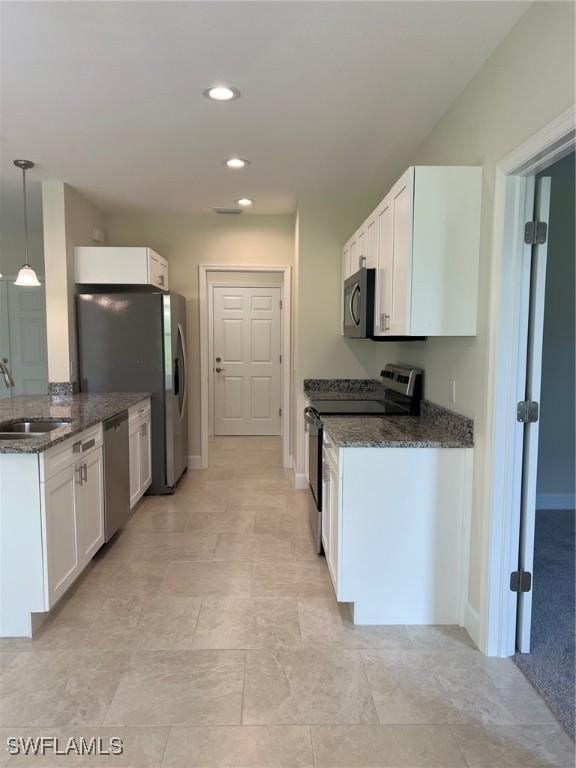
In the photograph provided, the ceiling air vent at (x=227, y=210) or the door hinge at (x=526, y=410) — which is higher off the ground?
the ceiling air vent at (x=227, y=210)

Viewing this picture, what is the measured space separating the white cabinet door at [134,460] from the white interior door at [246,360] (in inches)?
111

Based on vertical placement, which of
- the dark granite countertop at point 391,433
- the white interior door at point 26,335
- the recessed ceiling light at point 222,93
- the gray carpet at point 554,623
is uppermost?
the recessed ceiling light at point 222,93

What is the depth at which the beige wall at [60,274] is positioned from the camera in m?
3.88

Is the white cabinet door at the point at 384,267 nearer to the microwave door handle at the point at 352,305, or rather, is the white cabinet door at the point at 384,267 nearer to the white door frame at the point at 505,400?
the microwave door handle at the point at 352,305

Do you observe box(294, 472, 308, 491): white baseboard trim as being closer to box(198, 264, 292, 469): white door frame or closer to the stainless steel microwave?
box(198, 264, 292, 469): white door frame

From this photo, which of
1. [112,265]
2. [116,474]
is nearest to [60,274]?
[112,265]

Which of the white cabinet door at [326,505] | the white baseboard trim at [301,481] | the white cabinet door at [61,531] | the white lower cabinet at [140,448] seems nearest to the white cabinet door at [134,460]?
the white lower cabinet at [140,448]

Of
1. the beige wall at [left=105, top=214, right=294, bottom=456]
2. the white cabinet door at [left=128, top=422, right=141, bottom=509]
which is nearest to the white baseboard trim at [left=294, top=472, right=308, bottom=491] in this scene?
the beige wall at [left=105, top=214, right=294, bottom=456]

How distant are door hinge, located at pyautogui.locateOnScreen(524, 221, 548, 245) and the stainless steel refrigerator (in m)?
2.92

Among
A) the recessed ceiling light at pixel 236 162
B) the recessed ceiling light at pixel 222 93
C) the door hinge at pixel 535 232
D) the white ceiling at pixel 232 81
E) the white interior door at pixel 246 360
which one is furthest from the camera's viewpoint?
the white interior door at pixel 246 360

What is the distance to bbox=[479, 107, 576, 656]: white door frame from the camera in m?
2.00

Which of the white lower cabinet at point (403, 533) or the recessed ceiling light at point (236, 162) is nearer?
the white lower cabinet at point (403, 533)

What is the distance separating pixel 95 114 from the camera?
8.75 ft

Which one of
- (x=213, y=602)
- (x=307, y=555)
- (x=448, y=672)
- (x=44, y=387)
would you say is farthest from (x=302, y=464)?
(x=44, y=387)
